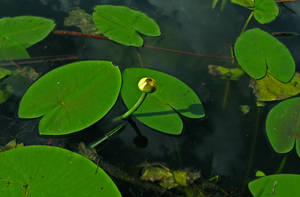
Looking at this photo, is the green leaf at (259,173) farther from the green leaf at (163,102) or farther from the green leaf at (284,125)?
the green leaf at (163,102)

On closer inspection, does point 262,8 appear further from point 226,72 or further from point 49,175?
point 49,175

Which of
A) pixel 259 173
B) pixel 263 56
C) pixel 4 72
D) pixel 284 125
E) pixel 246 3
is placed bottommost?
pixel 4 72

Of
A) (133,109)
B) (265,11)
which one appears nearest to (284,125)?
(133,109)

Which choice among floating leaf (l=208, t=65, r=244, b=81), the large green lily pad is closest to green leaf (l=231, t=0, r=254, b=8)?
the large green lily pad

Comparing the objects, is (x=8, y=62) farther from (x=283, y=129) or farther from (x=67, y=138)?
(x=283, y=129)

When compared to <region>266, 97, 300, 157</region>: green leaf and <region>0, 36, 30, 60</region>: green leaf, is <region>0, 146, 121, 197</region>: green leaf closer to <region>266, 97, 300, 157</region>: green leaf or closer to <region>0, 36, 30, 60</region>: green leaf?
<region>0, 36, 30, 60</region>: green leaf

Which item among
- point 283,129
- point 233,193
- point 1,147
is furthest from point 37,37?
point 283,129
